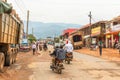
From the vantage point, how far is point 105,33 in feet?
227

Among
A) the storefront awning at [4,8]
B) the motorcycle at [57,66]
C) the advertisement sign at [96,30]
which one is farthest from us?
the advertisement sign at [96,30]

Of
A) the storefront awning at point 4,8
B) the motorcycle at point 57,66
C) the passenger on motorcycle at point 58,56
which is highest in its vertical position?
the storefront awning at point 4,8

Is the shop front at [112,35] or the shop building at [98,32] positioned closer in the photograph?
the shop front at [112,35]

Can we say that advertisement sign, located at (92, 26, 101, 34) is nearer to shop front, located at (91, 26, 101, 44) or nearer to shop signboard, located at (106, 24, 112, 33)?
shop front, located at (91, 26, 101, 44)

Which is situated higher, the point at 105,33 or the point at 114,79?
the point at 105,33

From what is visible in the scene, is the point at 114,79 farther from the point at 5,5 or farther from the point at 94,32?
the point at 94,32

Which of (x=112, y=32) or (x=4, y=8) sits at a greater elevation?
(x=112, y=32)

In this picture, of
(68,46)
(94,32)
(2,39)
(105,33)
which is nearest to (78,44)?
(105,33)

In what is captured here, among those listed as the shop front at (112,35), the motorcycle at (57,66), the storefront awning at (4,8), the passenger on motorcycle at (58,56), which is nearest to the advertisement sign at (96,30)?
the shop front at (112,35)

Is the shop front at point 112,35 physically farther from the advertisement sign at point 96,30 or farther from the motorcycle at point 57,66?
the motorcycle at point 57,66

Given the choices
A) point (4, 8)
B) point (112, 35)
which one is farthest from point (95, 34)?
point (4, 8)

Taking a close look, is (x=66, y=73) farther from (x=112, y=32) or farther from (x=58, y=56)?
(x=112, y=32)

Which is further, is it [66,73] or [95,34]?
[95,34]

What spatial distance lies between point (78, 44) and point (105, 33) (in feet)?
20.8
